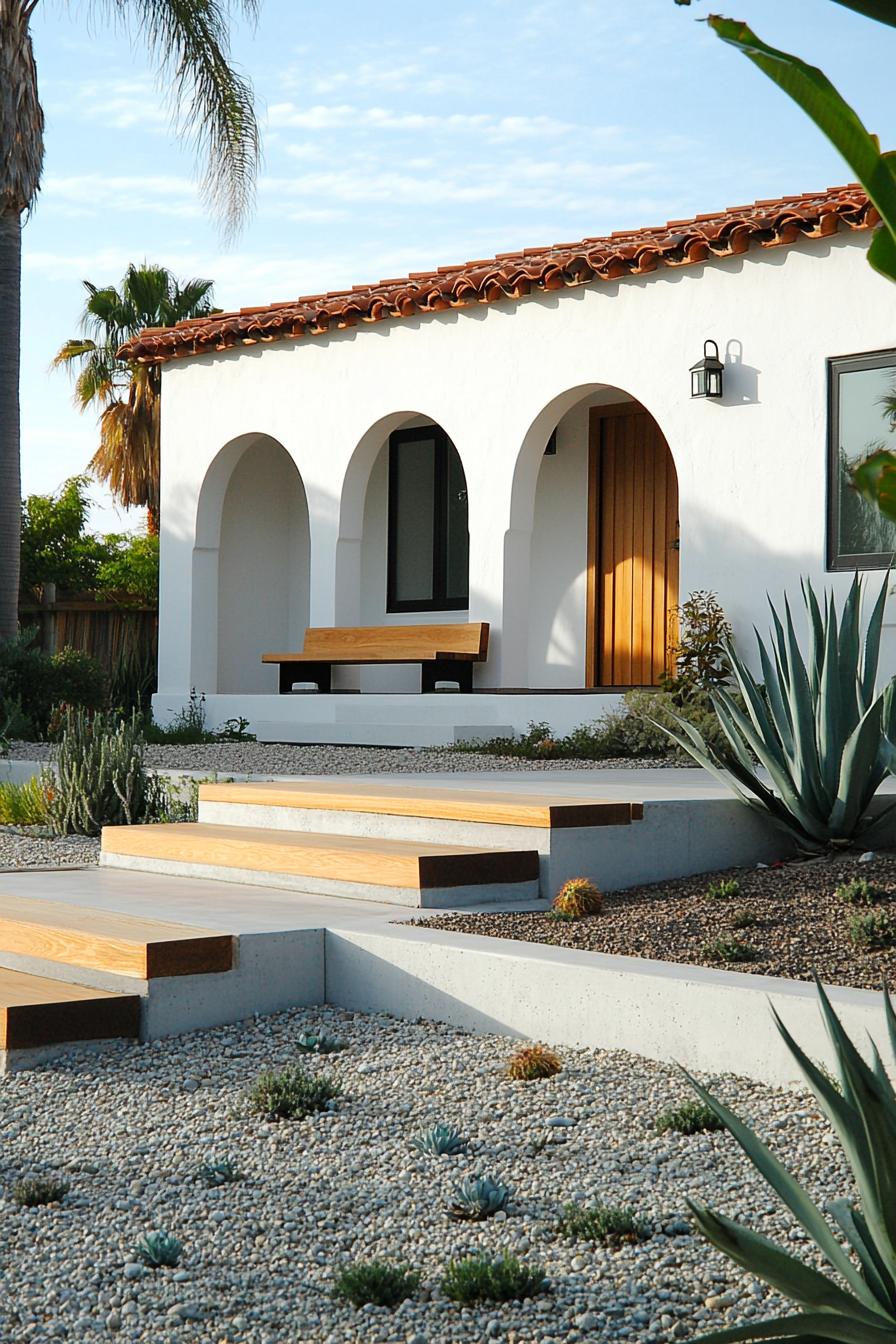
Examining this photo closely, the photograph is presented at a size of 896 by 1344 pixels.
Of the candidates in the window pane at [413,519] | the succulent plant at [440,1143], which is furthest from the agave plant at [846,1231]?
the window pane at [413,519]

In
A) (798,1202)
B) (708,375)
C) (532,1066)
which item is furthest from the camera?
(708,375)

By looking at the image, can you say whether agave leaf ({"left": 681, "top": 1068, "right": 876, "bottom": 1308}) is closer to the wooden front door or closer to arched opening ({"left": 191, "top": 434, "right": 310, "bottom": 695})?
the wooden front door

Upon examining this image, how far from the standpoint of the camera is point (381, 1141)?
3.66 metres

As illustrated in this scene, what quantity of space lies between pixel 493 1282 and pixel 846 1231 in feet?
2.54

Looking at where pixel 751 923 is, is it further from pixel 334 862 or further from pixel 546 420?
pixel 546 420

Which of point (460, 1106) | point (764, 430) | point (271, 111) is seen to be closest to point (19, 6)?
point (271, 111)

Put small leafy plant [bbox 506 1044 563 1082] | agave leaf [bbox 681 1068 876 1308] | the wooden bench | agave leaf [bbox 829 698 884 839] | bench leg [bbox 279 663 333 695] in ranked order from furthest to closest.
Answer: bench leg [bbox 279 663 333 695], the wooden bench, agave leaf [bbox 829 698 884 839], small leafy plant [bbox 506 1044 563 1082], agave leaf [bbox 681 1068 876 1308]

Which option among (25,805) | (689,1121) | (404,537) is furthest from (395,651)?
(689,1121)

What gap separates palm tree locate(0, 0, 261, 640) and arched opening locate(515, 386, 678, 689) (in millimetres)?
4443

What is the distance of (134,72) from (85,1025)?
12475mm

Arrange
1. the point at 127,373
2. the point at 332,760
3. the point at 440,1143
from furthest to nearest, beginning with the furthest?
the point at 127,373, the point at 332,760, the point at 440,1143

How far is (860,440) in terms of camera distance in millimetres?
9945

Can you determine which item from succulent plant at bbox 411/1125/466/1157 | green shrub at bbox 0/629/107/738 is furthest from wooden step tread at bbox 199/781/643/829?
green shrub at bbox 0/629/107/738

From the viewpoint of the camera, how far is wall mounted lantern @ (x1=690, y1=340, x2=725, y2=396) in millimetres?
10461
